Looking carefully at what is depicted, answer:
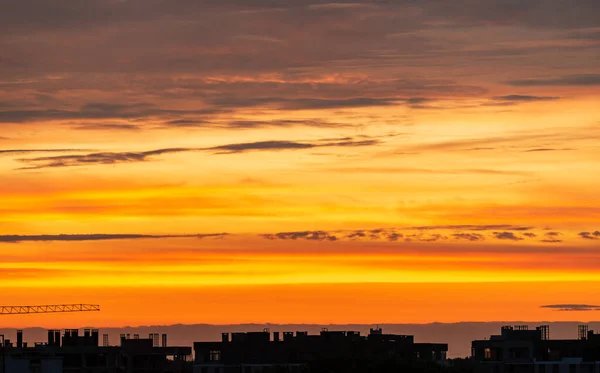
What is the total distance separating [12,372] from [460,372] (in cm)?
5161

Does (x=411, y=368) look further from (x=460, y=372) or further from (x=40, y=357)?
(x=40, y=357)

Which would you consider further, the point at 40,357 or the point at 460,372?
the point at 40,357

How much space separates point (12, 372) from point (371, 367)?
44.0 meters

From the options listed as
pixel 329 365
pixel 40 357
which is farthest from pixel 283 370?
pixel 40 357

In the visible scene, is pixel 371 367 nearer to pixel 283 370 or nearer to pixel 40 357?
pixel 283 370

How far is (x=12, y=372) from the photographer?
170875 millimetres

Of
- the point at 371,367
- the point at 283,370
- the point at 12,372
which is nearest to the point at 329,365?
the point at 371,367

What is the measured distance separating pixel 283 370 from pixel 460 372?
25.3 meters

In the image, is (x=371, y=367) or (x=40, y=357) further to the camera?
(x=40, y=357)

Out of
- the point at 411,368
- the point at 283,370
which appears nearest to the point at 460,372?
the point at 411,368

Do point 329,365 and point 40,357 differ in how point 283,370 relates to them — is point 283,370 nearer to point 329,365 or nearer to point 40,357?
point 329,365

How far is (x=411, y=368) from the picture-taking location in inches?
5930

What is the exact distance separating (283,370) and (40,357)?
99.2 feet

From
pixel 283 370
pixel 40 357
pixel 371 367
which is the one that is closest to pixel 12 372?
pixel 40 357
